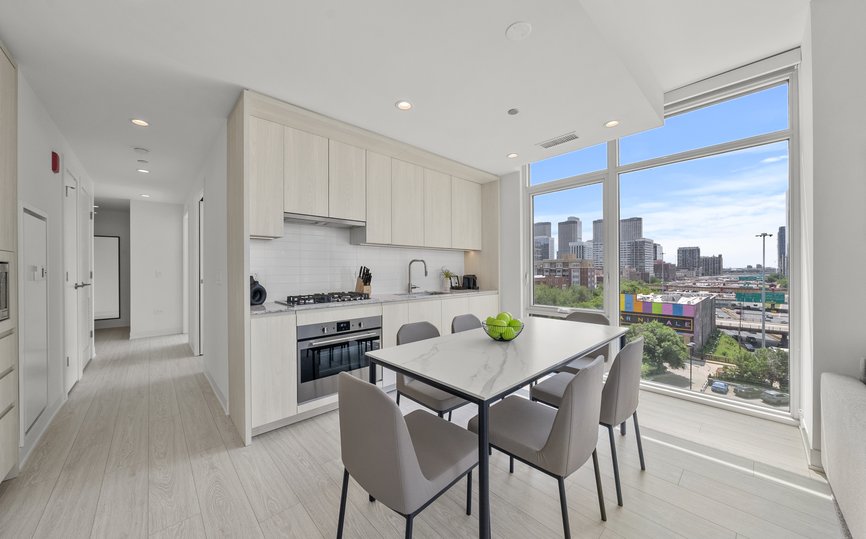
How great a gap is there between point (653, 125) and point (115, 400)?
18.2ft

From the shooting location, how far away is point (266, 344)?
245 centimetres

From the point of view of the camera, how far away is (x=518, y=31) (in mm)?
1762

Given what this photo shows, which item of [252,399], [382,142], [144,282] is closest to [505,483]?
[252,399]

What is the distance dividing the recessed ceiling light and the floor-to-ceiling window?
2238mm

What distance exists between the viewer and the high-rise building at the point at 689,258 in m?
3.06

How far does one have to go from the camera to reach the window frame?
A: 8.39ft

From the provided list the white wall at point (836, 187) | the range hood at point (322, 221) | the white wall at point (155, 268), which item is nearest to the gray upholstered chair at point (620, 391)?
the white wall at point (836, 187)

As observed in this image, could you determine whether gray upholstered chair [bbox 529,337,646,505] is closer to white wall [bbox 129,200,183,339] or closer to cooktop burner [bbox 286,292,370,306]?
cooktop burner [bbox 286,292,370,306]

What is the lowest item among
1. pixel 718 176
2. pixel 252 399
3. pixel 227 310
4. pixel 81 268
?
pixel 252 399

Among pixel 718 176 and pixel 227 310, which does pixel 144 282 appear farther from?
pixel 718 176

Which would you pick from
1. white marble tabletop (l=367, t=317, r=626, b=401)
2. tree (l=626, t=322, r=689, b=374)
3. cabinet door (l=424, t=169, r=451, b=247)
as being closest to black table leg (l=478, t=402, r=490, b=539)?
white marble tabletop (l=367, t=317, r=626, b=401)

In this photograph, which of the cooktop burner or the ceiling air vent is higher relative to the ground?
the ceiling air vent

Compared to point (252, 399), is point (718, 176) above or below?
above

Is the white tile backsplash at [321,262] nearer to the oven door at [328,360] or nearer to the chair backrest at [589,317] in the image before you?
A: the oven door at [328,360]
